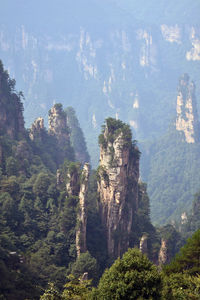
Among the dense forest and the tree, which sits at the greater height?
the dense forest

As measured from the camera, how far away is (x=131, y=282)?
21672 millimetres

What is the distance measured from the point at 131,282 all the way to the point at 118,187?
28.9m

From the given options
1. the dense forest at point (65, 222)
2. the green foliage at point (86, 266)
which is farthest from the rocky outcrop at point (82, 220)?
the green foliage at point (86, 266)

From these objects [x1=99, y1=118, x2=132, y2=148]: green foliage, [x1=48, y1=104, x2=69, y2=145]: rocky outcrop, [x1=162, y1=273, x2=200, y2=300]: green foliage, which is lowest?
[x1=162, y1=273, x2=200, y2=300]: green foliage

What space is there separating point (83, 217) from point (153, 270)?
84.2 ft

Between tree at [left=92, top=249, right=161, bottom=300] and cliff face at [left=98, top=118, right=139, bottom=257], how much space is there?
2759 cm

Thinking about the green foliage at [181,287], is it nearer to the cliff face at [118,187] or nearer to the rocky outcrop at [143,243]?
the rocky outcrop at [143,243]

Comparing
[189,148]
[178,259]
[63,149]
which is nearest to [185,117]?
[189,148]

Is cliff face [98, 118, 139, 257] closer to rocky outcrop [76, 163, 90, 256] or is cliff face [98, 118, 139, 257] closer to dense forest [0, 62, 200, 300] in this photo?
dense forest [0, 62, 200, 300]

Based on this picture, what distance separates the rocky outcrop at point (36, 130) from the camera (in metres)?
74.8

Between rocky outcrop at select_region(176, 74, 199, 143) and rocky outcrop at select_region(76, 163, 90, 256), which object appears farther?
rocky outcrop at select_region(176, 74, 199, 143)

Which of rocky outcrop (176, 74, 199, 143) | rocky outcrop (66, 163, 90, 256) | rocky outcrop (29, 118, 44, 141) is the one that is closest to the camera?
rocky outcrop (66, 163, 90, 256)

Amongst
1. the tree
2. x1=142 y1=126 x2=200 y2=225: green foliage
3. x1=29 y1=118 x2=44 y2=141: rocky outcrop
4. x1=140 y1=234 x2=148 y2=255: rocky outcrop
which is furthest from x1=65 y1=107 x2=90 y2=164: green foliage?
the tree

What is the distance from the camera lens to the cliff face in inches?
1994
